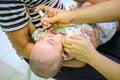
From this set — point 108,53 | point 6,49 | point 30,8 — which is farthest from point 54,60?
point 6,49

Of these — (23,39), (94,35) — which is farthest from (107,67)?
(23,39)

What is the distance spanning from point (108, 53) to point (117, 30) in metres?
0.16

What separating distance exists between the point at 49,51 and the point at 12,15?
22 cm

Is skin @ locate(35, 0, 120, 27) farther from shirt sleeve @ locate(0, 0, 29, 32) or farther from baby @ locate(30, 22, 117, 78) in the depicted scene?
shirt sleeve @ locate(0, 0, 29, 32)

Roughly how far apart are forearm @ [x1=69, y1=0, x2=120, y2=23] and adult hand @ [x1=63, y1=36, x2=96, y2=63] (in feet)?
0.38

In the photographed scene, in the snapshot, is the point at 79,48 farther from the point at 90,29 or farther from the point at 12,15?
the point at 12,15

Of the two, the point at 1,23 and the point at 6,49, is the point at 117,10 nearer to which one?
the point at 1,23

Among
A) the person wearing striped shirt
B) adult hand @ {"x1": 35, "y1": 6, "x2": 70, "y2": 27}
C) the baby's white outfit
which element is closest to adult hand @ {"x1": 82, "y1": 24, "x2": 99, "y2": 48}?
the baby's white outfit

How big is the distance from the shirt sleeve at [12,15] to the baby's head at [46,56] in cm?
12

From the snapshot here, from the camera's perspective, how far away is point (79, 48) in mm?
1024

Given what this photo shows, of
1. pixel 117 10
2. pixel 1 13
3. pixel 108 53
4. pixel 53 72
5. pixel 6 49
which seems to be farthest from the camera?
pixel 6 49

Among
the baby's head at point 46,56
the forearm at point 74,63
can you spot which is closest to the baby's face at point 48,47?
the baby's head at point 46,56

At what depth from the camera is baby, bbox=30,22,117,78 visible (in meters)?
0.99

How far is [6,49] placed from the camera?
2.00m
